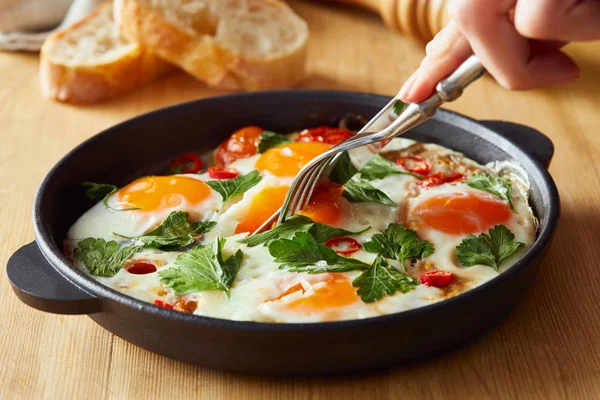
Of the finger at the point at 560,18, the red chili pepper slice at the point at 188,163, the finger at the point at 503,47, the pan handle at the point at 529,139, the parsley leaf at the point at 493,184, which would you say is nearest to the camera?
the finger at the point at 560,18

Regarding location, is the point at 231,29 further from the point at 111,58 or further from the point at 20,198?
the point at 20,198

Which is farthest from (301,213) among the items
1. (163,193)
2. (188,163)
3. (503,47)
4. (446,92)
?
(503,47)

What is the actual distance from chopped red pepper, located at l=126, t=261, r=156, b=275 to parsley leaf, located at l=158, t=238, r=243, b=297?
0.33ft

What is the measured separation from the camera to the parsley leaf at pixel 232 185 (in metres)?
3.35

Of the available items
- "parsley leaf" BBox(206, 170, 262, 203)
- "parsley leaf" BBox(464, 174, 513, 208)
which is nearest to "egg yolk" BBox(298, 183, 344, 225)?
"parsley leaf" BBox(206, 170, 262, 203)

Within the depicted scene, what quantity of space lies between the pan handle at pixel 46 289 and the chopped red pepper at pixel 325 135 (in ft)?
5.09

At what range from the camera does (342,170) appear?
319cm

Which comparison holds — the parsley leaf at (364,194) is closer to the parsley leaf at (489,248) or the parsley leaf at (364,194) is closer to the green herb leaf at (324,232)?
the green herb leaf at (324,232)

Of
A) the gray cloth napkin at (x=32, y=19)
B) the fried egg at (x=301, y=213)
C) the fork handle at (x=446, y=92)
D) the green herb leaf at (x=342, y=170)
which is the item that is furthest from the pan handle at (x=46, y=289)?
the gray cloth napkin at (x=32, y=19)

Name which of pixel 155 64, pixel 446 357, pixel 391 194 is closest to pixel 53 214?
pixel 391 194

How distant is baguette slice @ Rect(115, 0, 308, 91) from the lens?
4770 mm

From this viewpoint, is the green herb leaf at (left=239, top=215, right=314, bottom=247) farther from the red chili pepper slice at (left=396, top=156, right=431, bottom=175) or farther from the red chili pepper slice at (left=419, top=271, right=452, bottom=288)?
the red chili pepper slice at (left=396, top=156, right=431, bottom=175)

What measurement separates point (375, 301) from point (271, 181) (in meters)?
0.94

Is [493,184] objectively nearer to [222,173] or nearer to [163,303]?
[222,173]
